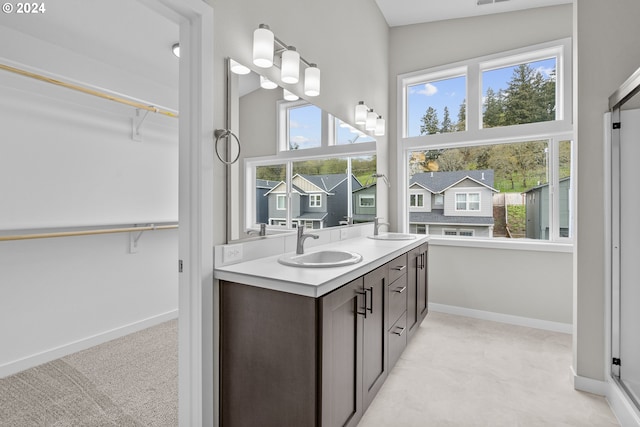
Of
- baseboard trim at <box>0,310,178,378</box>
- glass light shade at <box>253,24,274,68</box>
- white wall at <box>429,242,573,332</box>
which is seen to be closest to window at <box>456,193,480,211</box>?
white wall at <box>429,242,573,332</box>

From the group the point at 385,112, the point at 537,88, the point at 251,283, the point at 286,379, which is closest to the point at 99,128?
the point at 251,283

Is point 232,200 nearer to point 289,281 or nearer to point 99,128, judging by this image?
point 289,281

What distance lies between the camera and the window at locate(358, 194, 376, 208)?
10.0 feet

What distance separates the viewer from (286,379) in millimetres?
1337

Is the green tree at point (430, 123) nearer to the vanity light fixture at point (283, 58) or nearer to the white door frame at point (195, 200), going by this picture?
the vanity light fixture at point (283, 58)

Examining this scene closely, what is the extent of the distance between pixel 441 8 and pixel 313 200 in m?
2.59

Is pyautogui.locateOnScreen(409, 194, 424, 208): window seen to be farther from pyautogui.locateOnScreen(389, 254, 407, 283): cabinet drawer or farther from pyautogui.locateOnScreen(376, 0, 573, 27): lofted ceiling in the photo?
pyautogui.locateOnScreen(376, 0, 573, 27): lofted ceiling

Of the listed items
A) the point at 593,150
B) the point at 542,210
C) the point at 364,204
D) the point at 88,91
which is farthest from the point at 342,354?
the point at 542,210

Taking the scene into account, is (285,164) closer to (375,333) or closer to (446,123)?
(375,333)

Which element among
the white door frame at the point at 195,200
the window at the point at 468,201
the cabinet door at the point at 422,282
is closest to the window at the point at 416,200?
the window at the point at 468,201

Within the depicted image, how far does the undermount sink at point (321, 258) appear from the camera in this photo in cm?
164

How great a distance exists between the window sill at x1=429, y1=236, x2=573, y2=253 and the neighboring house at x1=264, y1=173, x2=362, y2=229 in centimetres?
133

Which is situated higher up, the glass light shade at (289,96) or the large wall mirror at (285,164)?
the glass light shade at (289,96)

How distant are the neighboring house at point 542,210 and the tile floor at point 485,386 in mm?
961
